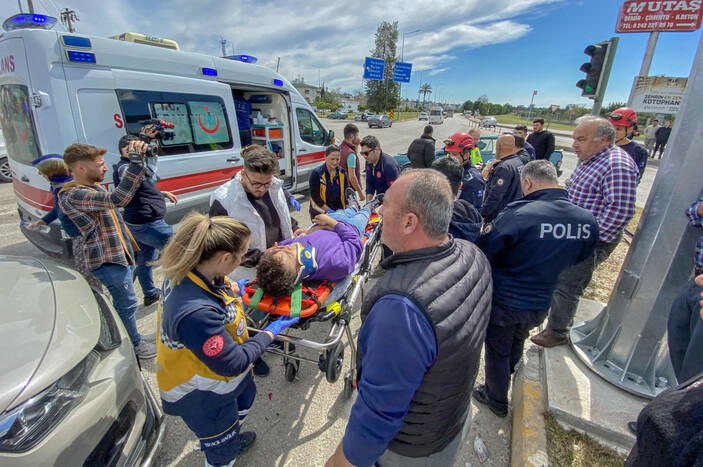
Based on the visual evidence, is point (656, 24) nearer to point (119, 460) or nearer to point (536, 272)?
point (536, 272)

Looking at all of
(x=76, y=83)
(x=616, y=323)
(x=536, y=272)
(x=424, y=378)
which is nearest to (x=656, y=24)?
(x=616, y=323)

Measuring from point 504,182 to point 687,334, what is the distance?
2.24 meters

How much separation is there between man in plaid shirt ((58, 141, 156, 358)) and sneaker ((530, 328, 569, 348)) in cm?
375

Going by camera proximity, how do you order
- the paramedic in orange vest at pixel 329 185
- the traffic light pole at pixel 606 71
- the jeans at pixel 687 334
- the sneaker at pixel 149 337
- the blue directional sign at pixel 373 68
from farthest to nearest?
the blue directional sign at pixel 373 68, the traffic light pole at pixel 606 71, the paramedic in orange vest at pixel 329 185, the sneaker at pixel 149 337, the jeans at pixel 687 334

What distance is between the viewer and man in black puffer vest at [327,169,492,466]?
3.26 ft

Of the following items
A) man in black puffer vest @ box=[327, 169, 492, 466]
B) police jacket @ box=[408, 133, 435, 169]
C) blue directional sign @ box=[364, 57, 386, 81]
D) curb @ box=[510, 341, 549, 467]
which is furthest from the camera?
blue directional sign @ box=[364, 57, 386, 81]

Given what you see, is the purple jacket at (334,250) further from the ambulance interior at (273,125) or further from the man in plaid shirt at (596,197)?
the ambulance interior at (273,125)

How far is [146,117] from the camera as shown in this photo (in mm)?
4180

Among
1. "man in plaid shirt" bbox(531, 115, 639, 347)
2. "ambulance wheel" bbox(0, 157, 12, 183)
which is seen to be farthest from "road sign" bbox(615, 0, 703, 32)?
"ambulance wheel" bbox(0, 157, 12, 183)

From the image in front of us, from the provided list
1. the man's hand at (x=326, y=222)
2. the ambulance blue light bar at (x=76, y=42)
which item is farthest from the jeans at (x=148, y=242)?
the ambulance blue light bar at (x=76, y=42)

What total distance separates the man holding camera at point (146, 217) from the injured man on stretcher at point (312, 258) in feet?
5.33

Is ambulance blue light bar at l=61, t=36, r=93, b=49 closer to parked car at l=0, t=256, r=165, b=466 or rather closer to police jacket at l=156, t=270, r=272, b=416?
parked car at l=0, t=256, r=165, b=466

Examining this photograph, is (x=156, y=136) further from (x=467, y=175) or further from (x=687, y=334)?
(x=687, y=334)

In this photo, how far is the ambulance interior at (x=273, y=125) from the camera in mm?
6773
